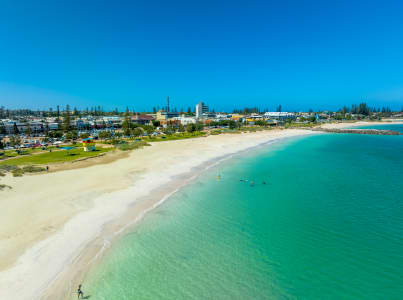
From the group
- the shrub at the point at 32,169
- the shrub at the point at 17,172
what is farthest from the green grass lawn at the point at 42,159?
the shrub at the point at 17,172

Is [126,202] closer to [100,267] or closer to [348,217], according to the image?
[100,267]

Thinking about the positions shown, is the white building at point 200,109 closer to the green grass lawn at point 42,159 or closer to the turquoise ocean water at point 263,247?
the green grass lawn at point 42,159

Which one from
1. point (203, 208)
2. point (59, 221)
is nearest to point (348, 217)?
point (203, 208)

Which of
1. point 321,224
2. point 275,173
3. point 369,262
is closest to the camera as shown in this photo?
point 369,262

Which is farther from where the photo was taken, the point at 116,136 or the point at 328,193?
the point at 116,136

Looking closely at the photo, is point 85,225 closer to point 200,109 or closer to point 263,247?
point 263,247

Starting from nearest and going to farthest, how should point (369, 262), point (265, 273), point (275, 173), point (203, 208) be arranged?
point (265, 273) → point (369, 262) → point (203, 208) → point (275, 173)
